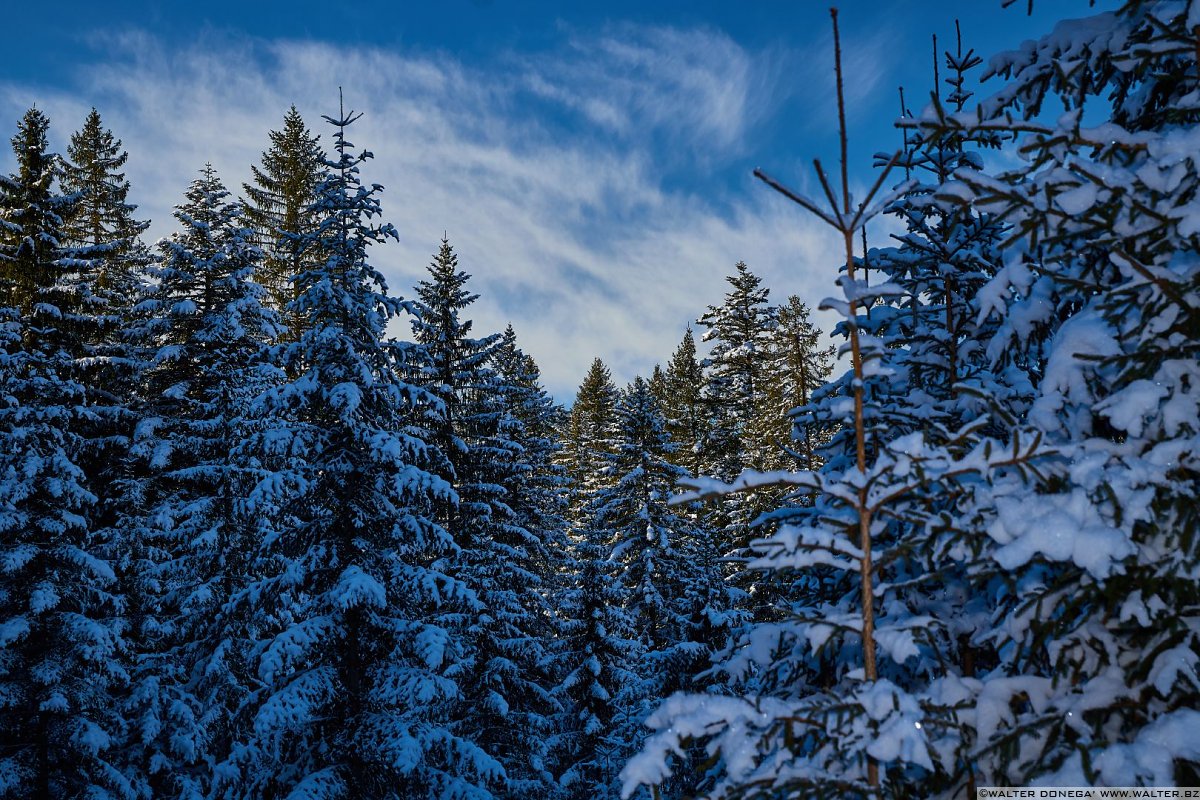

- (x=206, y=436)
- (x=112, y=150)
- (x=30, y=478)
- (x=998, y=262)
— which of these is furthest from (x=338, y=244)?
(x=112, y=150)

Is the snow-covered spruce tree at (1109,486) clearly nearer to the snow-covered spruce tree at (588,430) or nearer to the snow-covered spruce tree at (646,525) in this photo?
the snow-covered spruce tree at (646,525)

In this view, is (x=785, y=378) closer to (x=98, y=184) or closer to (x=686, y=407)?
(x=686, y=407)

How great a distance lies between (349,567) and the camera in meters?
10.8

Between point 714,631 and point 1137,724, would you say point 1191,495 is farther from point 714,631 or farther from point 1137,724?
point 714,631

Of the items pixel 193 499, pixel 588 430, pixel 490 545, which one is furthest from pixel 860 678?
pixel 588 430

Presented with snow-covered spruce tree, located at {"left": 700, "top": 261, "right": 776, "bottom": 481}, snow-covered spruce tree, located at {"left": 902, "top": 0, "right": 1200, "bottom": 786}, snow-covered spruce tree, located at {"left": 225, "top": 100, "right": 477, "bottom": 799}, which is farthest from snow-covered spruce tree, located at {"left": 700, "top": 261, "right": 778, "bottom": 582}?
snow-covered spruce tree, located at {"left": 902, "top": 0, "right": 1200, "bottom": 786}

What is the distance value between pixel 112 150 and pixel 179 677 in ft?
75.3

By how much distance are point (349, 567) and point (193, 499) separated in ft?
31.4

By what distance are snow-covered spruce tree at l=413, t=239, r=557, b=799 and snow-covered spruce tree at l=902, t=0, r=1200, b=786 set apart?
14.5 metres

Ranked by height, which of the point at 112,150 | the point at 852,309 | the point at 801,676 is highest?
the point at 112,150

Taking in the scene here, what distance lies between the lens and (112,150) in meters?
27.4

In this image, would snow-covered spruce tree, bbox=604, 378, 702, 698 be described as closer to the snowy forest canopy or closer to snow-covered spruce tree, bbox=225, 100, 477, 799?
the snowy forest canopy

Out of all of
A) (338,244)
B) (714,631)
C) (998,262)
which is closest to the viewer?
(998,262)

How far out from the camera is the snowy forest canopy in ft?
9.49
